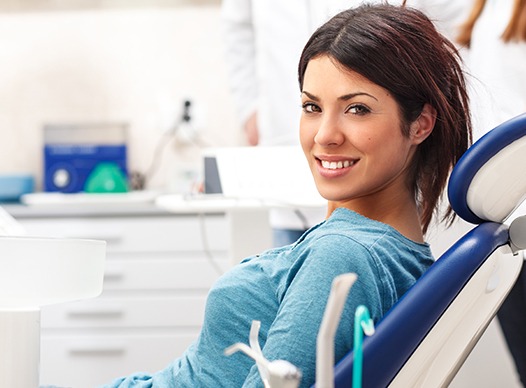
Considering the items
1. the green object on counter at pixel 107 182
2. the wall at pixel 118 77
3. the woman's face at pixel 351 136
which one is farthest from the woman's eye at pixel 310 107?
the wall at pixel 118 77

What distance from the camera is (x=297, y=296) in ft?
2.98

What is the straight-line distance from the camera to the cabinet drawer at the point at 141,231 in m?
3.18

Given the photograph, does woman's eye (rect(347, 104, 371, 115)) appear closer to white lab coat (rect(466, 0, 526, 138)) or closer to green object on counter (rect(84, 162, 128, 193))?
white lab coat (rect(466, 0, 526, 138))

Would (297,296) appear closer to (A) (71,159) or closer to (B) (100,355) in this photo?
(B) (100,355)

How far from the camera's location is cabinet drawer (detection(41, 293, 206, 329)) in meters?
3.19

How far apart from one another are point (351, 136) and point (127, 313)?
7.62ft

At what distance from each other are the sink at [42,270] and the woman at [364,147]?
0.17 m

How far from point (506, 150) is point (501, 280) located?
174 mm

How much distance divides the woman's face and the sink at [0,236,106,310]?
319mm

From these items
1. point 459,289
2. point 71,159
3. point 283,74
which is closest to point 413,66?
point 459,289

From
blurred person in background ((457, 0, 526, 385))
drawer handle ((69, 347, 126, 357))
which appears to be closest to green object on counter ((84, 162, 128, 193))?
drawer handle ((69, 347, 126, 357))

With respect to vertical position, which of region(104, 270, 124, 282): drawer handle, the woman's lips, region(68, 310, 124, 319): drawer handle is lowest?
region(68, 310, 124, 319): drawer handle

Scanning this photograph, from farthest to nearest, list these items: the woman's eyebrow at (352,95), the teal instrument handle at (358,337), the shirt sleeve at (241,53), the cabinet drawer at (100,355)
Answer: the cabinet drawer at (100,355) < the shirt sleeve at (241,53) < the woman's eyebrow at (352,95) < the teal instrument handle at (358,337)

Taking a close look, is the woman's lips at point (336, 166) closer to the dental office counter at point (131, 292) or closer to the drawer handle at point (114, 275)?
the dental office counter at point (131, 292)
